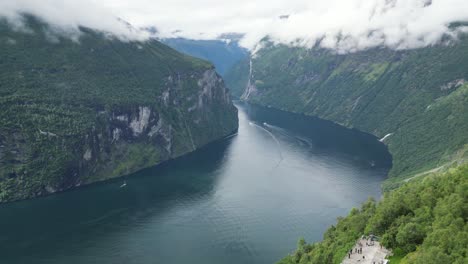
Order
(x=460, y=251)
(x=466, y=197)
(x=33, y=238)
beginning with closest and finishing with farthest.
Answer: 1. (x=460, y=251)
2. (x=466, y=197)
3. (x=33, y=238)

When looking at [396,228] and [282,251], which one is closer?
[396,228]

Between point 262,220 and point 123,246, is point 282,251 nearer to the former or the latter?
point 262,220

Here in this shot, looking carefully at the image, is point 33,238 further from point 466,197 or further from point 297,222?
point 466,197

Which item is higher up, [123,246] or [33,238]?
[123,246]

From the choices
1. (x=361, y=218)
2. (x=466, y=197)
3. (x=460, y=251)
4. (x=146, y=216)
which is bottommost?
(x=146, y=216)

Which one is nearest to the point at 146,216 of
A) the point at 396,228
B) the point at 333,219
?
the point at 333,219

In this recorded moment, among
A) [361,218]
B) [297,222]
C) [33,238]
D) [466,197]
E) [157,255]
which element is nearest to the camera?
[466,197]

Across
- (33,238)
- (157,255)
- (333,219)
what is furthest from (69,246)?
(333,219)
